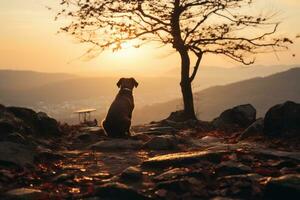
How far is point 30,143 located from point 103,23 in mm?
14145

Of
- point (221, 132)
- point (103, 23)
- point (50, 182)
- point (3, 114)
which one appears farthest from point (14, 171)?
point (103, 23)

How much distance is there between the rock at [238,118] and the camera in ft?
85.8

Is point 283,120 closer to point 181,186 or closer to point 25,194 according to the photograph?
point 181,186

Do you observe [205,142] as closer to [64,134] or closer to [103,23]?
[64,134]

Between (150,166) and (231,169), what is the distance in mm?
2322

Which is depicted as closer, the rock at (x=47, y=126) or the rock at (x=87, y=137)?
the rock at (x=87, y=137)

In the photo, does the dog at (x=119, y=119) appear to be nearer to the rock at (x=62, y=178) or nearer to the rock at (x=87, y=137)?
the rock at (x=87, y=137)

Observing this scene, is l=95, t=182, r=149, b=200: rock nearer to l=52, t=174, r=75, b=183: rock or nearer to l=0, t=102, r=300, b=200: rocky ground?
l=0, t=102, r=300, b=200: rocky ground

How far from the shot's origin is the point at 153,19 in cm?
2953

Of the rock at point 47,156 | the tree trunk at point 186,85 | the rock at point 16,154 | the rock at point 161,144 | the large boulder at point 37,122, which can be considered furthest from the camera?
the tree trunk at point 186,85

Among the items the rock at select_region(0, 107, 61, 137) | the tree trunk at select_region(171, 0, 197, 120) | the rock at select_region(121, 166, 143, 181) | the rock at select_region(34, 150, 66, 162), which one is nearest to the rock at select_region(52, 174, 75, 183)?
the rock at select_region(121, 166, 143, 181)

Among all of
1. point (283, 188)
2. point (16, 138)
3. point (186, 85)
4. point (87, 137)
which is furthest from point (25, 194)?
point (186, 85)

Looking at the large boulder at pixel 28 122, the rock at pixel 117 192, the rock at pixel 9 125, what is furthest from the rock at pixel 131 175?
the large boulder at pixel 28 122

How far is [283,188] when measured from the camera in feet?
32.8
